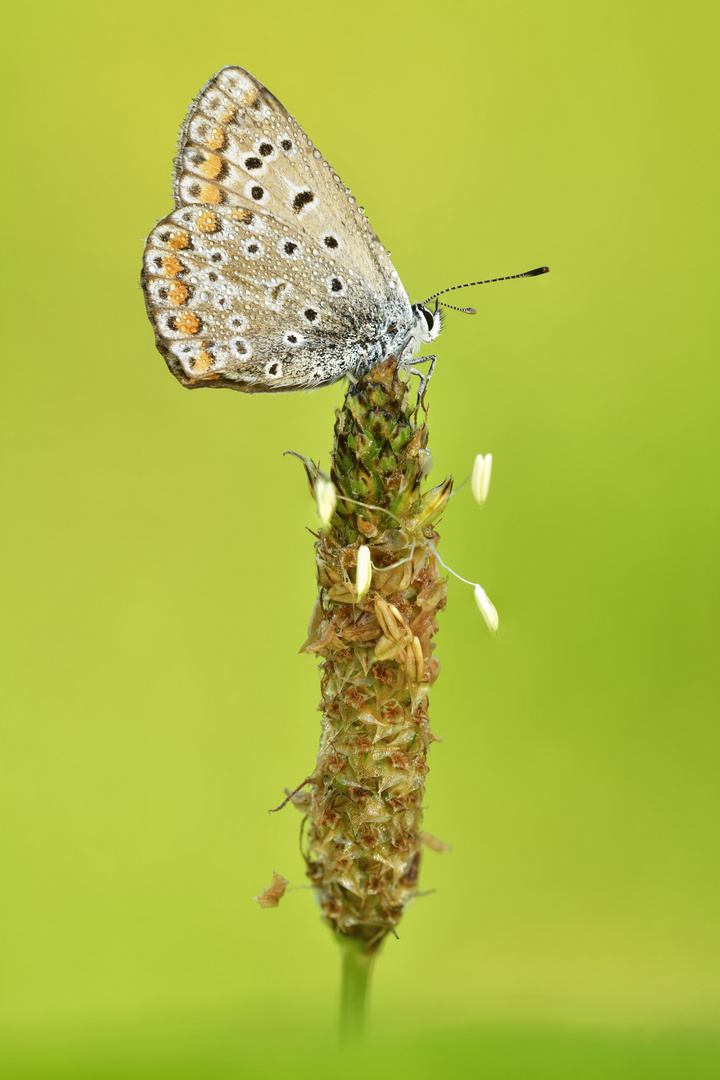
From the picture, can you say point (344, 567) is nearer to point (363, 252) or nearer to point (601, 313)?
point (363, 252)

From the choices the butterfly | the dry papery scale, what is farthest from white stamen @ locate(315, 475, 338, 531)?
the butterfly

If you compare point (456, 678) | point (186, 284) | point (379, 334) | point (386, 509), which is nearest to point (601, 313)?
point (456, 678)

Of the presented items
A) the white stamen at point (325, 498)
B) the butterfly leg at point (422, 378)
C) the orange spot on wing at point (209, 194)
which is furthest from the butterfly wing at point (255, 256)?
the white stamen at point (325, 498)

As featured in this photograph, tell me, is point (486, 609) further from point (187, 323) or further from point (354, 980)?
point (187, 323)

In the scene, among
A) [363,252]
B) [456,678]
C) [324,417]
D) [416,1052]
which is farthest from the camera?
[324,417]

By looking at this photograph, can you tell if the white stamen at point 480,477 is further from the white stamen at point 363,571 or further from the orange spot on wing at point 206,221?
the orange spot on wing at point 206,221

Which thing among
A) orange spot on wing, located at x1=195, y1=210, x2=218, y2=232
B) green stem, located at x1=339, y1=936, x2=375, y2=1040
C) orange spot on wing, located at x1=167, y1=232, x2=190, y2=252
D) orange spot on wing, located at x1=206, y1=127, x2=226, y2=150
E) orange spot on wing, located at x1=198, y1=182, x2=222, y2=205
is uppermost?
orange spot on wing, located at x1=206, y1=127, x2=226, y2=150

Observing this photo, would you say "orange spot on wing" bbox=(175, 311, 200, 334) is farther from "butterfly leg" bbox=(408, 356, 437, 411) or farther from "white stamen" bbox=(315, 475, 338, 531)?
"white stamen" bbox=(315, 475, 338, 531)

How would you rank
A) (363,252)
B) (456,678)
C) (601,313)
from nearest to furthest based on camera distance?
(363,252), (456,678), (601,313)
